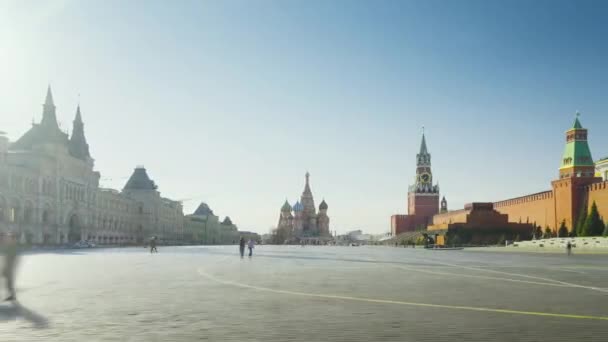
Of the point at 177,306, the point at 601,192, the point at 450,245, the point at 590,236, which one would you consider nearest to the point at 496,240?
the point at 450,245

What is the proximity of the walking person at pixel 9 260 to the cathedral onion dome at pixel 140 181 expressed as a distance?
116132mm

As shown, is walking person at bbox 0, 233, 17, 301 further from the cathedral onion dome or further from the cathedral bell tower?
the cathedral bell tower

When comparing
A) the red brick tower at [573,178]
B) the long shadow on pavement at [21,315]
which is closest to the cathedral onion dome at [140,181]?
the red brick tower at [573,178]

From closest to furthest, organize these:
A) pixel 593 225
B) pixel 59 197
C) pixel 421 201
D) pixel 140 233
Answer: pixel 593 225 < pixel 59 197 < pixel 140 233 < pixel 421 201

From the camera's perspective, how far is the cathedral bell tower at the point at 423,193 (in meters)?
165

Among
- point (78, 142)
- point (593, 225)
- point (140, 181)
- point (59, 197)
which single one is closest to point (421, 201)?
point (140, 181)

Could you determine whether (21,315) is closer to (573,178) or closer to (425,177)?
(573,178)

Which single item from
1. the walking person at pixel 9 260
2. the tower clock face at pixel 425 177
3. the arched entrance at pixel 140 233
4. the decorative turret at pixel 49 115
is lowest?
the arched entrance at pixel 140 233

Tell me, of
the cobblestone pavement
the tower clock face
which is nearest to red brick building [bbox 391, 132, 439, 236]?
the tower clock face

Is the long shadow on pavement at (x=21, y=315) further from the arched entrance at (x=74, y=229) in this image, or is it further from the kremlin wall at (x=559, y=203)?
the arched entrance at (x=74, y=229)

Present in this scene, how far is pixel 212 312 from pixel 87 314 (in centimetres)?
201

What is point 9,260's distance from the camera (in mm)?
12828

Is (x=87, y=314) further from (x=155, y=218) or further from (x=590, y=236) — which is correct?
(x=155, y=218)

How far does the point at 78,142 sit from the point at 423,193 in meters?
98.5
